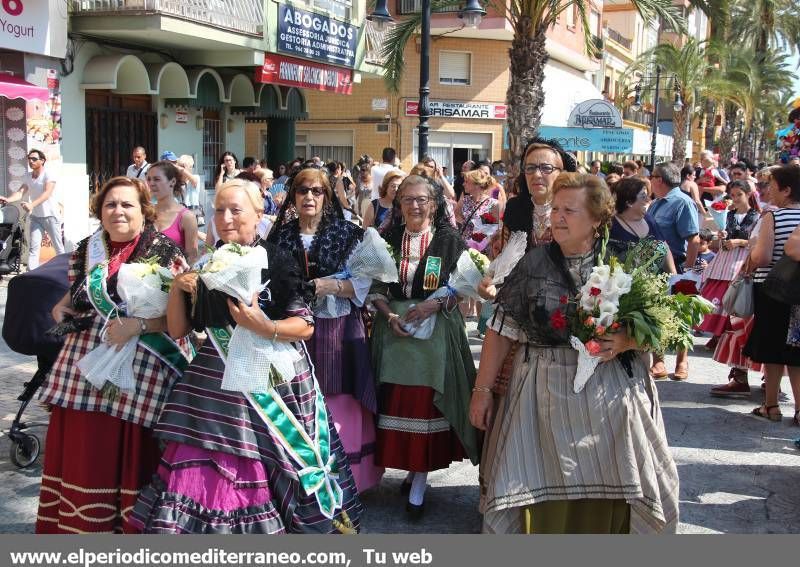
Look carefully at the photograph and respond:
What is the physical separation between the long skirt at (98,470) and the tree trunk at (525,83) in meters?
10.4

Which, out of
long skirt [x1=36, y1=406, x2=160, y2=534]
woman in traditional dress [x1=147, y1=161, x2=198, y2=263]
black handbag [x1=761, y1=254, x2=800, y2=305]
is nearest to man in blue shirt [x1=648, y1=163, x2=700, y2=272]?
black handbag [x1=761, y1=254, x2=800, y2=305]

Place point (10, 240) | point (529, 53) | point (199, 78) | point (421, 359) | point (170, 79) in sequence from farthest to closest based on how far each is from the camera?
point (199, 78) < point (170, 79) < point (529, 53) < point (10, 240) < point (421, 359)

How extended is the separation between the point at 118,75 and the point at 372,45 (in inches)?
313

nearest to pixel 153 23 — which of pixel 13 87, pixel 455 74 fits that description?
pixel 13 87

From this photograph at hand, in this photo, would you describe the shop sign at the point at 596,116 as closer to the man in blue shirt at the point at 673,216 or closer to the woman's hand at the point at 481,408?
the man in blue shirt at the point at 673,216

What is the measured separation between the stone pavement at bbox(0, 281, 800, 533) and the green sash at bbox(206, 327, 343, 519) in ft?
3.09

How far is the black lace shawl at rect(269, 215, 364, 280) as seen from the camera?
4.42 meters

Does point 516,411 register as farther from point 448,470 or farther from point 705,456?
point 705,456

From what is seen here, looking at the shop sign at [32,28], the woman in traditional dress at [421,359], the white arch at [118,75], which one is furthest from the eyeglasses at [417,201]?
the white arch at [118,75]

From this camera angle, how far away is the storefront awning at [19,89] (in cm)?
1256

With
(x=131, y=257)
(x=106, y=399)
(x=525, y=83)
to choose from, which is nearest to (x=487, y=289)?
(x=131, y=257)

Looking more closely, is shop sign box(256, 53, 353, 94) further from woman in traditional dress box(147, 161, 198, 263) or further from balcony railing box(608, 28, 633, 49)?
balcony railing box(608, 28, 633, 49)

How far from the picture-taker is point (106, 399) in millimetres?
3656

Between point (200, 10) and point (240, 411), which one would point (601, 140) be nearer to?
point (200, 10)
